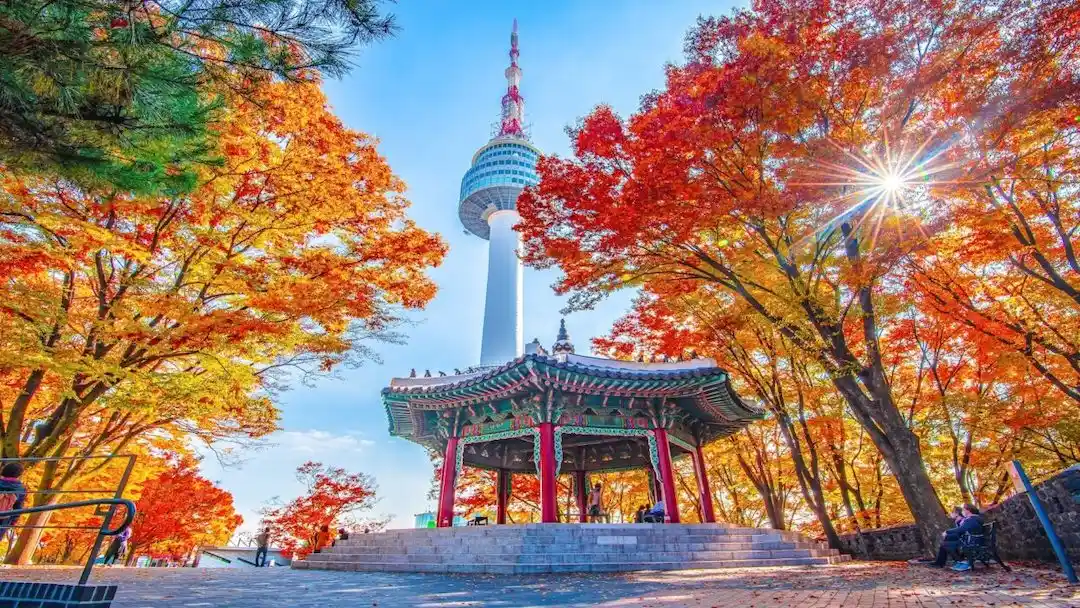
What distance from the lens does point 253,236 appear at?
9391 mm

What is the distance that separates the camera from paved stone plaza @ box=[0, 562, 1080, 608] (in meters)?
5.36

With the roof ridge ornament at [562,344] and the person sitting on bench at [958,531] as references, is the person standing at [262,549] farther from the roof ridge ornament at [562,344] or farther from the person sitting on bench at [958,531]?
the person sitting on bench at [958,531]

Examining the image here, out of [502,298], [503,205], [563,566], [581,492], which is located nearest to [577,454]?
[581,492]

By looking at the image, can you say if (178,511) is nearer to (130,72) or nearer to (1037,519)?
(130,72)

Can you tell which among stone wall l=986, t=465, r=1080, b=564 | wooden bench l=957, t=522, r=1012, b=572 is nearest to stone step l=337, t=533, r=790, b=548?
stone wall l=986, t=465, r=1080, b=564

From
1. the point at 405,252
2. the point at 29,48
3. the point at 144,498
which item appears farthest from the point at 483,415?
the point at 144,498

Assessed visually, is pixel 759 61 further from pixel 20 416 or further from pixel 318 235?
pixel 20 416

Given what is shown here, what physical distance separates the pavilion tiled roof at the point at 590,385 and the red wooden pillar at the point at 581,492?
5596 millimetres

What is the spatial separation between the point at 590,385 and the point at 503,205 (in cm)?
3966

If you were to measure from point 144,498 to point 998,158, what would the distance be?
3546 centimetres

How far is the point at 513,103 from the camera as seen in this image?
54156mm

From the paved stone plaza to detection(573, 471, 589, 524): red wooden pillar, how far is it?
1030 cm

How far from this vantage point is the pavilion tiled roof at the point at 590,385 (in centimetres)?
1314

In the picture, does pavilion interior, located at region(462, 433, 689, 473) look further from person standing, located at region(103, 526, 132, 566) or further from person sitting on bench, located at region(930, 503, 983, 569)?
person standing, located at region(103, 526, 132, 566)
